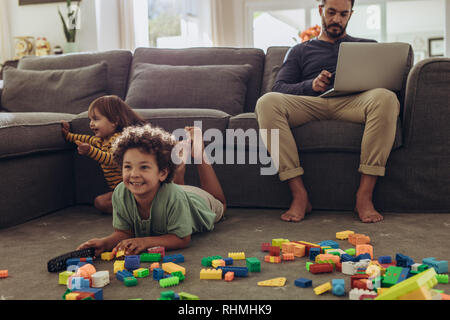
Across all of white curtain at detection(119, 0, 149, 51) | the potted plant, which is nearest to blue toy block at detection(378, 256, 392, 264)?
the potted plant

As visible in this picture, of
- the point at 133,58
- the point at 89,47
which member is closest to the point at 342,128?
the point at 133,58

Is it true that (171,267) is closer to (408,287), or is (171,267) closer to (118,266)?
(118,266)

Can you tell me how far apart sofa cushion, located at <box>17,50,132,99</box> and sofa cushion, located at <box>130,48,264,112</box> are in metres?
0.08

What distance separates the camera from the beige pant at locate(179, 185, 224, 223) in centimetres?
194

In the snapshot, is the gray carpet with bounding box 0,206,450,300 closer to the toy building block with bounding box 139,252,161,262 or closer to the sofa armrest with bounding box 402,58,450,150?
the toy building block with bounding box 139,252,161,262

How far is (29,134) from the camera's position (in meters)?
2.14

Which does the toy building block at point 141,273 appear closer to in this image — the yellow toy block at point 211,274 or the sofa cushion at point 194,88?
the yellow toy block at point 211,274

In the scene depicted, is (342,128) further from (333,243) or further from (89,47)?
(89,47)

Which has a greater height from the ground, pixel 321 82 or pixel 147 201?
pixel 321 82

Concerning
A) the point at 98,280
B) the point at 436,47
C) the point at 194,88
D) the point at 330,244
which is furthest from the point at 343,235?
the point at 436,47

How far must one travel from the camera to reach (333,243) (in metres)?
1.60

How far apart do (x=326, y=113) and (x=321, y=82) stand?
0.15m

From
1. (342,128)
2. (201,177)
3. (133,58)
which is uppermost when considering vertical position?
(133,58)

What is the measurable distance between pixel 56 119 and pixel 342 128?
4.47ft
